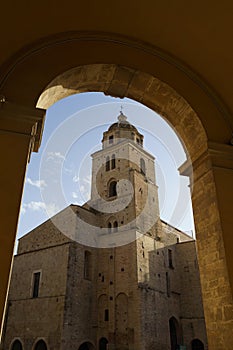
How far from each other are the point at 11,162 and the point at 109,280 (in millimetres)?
17364

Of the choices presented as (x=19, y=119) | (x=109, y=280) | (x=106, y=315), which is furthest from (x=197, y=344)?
(x=19, y=119)

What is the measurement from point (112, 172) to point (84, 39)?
20.2 metres

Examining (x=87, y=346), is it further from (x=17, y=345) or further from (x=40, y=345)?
(x=17, y=345)

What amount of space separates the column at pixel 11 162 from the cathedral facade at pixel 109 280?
1537 cm

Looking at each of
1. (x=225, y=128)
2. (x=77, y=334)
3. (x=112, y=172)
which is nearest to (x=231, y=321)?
(x=225, y=128)

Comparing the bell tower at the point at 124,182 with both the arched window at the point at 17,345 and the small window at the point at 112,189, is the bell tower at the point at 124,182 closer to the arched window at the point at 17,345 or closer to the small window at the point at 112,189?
the small window at the point at 112,189

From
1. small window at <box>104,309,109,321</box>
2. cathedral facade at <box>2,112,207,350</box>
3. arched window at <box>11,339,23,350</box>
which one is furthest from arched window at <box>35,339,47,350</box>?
small window at <box>104,309,109,321</box>

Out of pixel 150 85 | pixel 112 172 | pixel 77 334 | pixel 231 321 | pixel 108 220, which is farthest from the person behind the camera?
pixel 112 172

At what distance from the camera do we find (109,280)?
1914cm

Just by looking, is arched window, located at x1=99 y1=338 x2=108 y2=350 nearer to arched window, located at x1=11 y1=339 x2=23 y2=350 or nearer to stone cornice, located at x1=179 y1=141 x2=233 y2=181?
arched window, located at x1=11 y1=339 x2=23 y2=350

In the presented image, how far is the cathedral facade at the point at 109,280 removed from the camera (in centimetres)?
1719

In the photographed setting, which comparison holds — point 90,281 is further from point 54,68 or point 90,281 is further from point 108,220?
point 54,68

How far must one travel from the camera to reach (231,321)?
3.33 meters

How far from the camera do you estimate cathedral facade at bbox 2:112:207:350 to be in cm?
1719
